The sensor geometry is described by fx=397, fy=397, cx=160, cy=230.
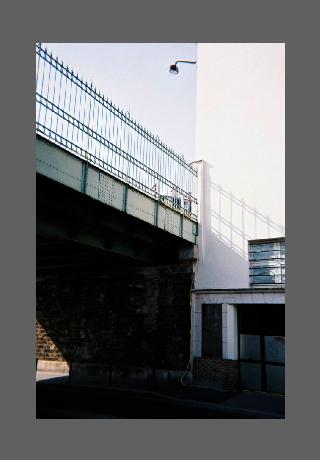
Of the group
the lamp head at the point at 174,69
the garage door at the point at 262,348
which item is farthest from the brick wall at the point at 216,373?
the lamp head at the point at 174,69

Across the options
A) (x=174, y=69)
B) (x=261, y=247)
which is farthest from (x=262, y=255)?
(x=174, y=69)

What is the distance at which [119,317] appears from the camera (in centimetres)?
1661

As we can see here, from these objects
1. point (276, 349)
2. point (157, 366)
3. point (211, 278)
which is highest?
point (211, 278)

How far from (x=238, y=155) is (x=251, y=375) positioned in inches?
325

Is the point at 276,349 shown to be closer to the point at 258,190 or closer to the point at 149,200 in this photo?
the point at 258,190

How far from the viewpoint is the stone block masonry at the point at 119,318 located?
1541 centimetres

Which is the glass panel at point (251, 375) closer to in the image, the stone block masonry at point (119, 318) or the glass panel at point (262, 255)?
the stone block masonry at point (119, 318)

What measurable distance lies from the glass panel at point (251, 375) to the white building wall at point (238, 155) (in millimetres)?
2828

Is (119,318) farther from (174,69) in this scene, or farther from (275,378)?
(174,69)

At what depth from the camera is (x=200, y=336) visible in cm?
1486

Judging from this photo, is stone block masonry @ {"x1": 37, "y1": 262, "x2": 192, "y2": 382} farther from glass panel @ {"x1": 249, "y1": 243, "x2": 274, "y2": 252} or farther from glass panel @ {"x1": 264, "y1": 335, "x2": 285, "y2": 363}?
glass panel @ {"x1": 264, "y1": 335, "x2": 285, "y2": 363}

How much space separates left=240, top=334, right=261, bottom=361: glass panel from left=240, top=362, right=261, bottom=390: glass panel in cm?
27

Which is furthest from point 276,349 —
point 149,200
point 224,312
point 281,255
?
point 149,200

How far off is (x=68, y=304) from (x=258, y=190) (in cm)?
975
